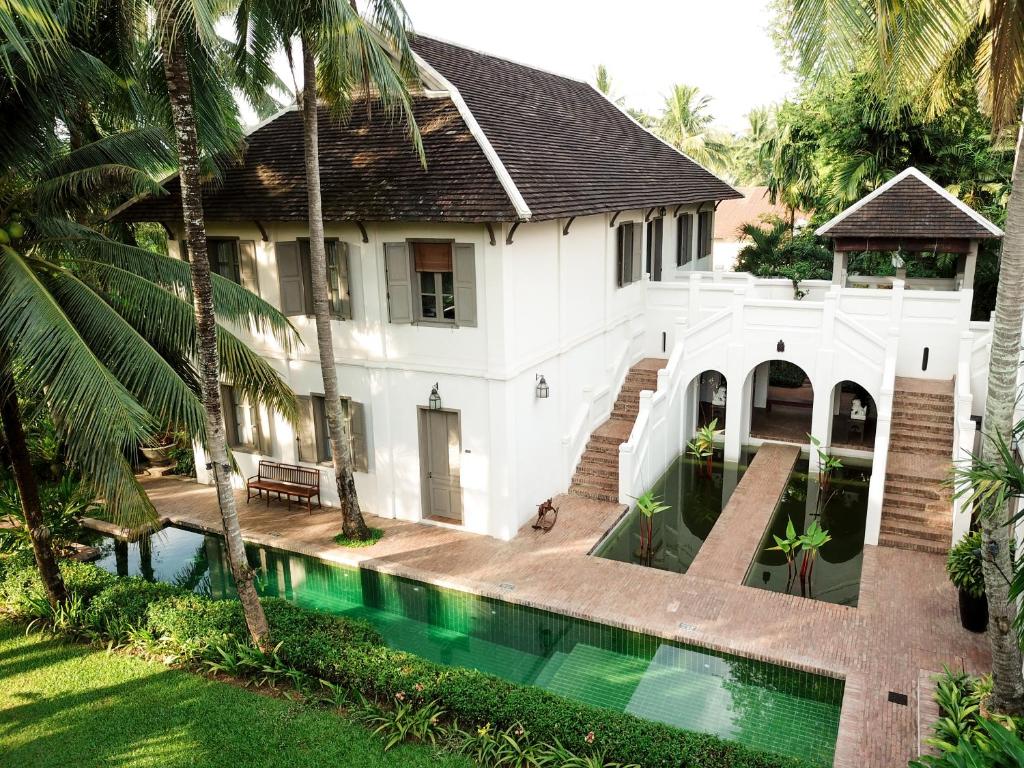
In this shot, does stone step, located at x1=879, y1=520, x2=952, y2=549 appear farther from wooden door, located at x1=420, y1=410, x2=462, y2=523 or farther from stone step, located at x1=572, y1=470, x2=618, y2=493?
wooden door, located at x1=420, y1=410, x2=462, y2=523

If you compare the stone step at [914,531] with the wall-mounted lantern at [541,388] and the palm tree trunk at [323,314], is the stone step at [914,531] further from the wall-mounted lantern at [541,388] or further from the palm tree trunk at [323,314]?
the palm tree trunk at [323,314]

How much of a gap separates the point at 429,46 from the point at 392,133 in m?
3.45

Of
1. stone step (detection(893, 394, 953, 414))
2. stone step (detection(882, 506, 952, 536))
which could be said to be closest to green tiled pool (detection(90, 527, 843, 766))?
stone step (detection(882, 506, 952, 536))

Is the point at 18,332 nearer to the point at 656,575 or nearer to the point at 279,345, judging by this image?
the point at 279,345

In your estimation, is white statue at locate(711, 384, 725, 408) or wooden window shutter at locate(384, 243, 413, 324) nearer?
wooden window shutter at locate(384, 243, 413, 324)

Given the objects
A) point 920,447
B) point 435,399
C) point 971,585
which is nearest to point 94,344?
point 435,399

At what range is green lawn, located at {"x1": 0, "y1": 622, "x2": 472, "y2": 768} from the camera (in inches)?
351

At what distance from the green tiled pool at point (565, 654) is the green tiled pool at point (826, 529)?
285 centimetres

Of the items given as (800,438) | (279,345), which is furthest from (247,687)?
(800,438)

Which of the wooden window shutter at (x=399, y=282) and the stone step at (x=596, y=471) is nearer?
the wooden window shutter at (x=399, y=282)

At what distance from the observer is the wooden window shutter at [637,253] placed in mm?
19938

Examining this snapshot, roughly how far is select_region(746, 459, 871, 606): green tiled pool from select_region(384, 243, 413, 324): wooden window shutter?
802 centimetres

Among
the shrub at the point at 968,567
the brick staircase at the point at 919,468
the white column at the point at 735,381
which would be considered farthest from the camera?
the white column at the point at 735,381

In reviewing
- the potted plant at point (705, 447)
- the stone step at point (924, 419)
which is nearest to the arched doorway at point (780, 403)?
the potted plant at point (705, 447)
